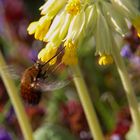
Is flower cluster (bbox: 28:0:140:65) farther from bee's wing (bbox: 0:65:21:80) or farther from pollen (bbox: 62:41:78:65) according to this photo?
bee's wing (bbox: 0:65:21:80)

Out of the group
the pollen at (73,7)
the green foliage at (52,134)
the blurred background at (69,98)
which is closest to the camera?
the pollen at (73,7)

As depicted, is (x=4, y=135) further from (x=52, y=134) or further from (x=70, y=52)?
(x=70, y=52)

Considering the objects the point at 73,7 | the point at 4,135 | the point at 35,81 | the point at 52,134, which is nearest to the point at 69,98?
the point at 4,135

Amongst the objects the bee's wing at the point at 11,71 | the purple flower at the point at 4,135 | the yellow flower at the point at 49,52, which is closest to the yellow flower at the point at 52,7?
the yellow flower at the point at 49,52

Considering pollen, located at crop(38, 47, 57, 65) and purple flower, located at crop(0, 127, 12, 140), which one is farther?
purple flower, located at crop(0, 127, 12, 140)

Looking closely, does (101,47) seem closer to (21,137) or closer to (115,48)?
(115,48)

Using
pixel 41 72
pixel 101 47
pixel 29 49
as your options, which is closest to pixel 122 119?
pixel 41 72

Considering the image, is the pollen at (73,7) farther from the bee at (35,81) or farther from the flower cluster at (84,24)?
the bee at (35,81)

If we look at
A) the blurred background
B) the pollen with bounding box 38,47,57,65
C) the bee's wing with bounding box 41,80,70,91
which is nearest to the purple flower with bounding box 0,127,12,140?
the blurred background
